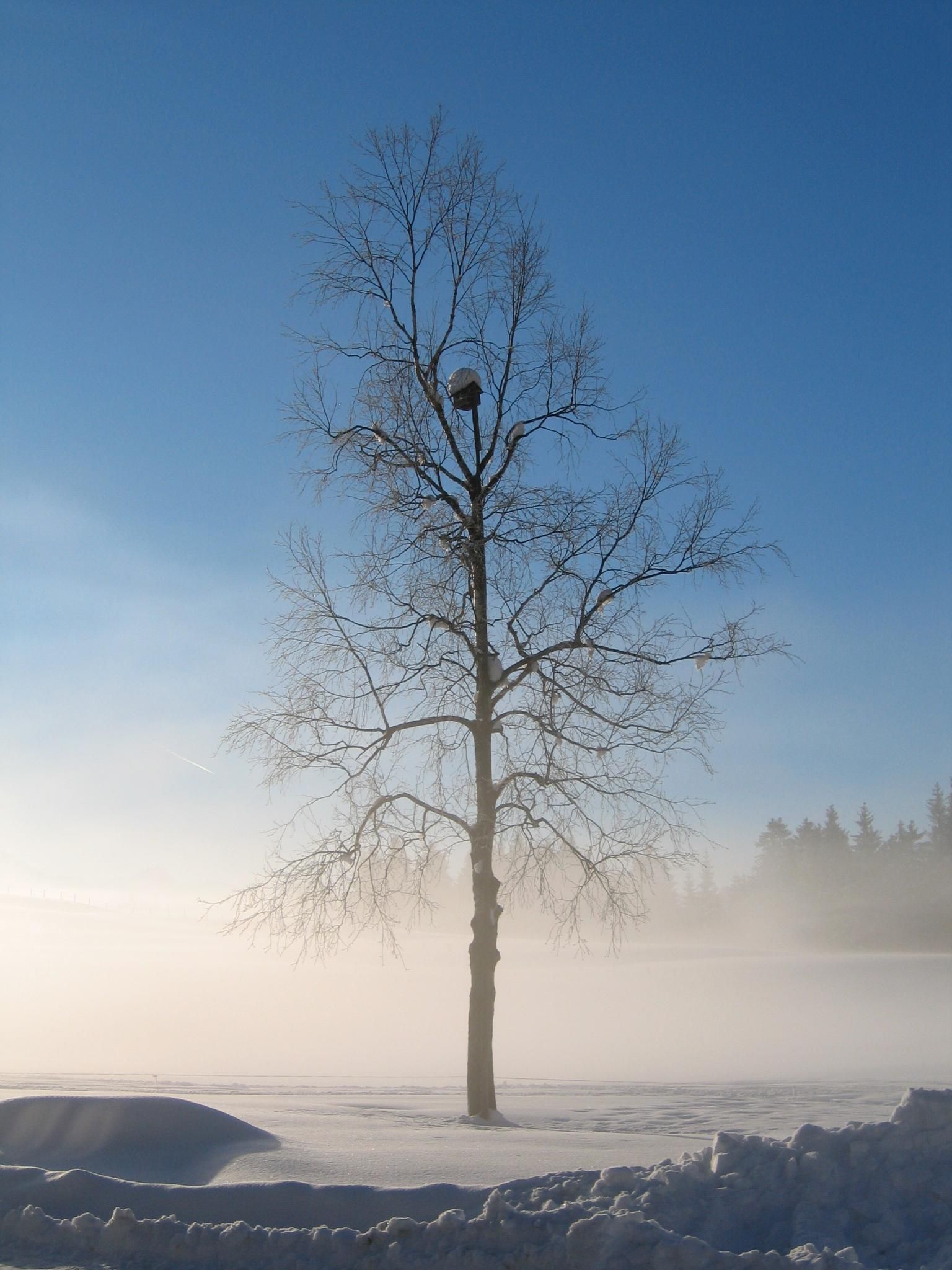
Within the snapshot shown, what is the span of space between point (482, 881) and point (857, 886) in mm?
48319

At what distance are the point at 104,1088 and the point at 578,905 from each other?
731 cm

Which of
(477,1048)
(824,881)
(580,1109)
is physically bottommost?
(580,1109)

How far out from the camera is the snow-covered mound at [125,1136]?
5414 millimetres

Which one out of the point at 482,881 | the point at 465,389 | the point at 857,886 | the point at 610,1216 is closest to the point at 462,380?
the point at 465,389

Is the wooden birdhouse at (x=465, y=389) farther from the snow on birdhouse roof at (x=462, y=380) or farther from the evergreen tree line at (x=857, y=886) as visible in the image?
the evergreen tree line at (x=857, y=886)

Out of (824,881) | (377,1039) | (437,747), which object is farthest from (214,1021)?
(824,881)

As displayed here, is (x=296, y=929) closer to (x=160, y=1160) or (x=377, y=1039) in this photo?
(x=160, y=1160)

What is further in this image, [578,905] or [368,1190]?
[578,905]

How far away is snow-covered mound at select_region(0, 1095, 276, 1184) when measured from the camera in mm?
5414

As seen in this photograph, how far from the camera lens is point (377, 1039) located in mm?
27719

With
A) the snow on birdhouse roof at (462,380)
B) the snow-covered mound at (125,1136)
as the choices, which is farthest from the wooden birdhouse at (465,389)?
the snow-covered mound at (125,1136)

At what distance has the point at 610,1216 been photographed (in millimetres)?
3967

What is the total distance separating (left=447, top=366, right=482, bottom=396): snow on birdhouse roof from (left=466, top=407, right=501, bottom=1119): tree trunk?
1.51 meters

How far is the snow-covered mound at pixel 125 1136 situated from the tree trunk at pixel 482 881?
3967mm
